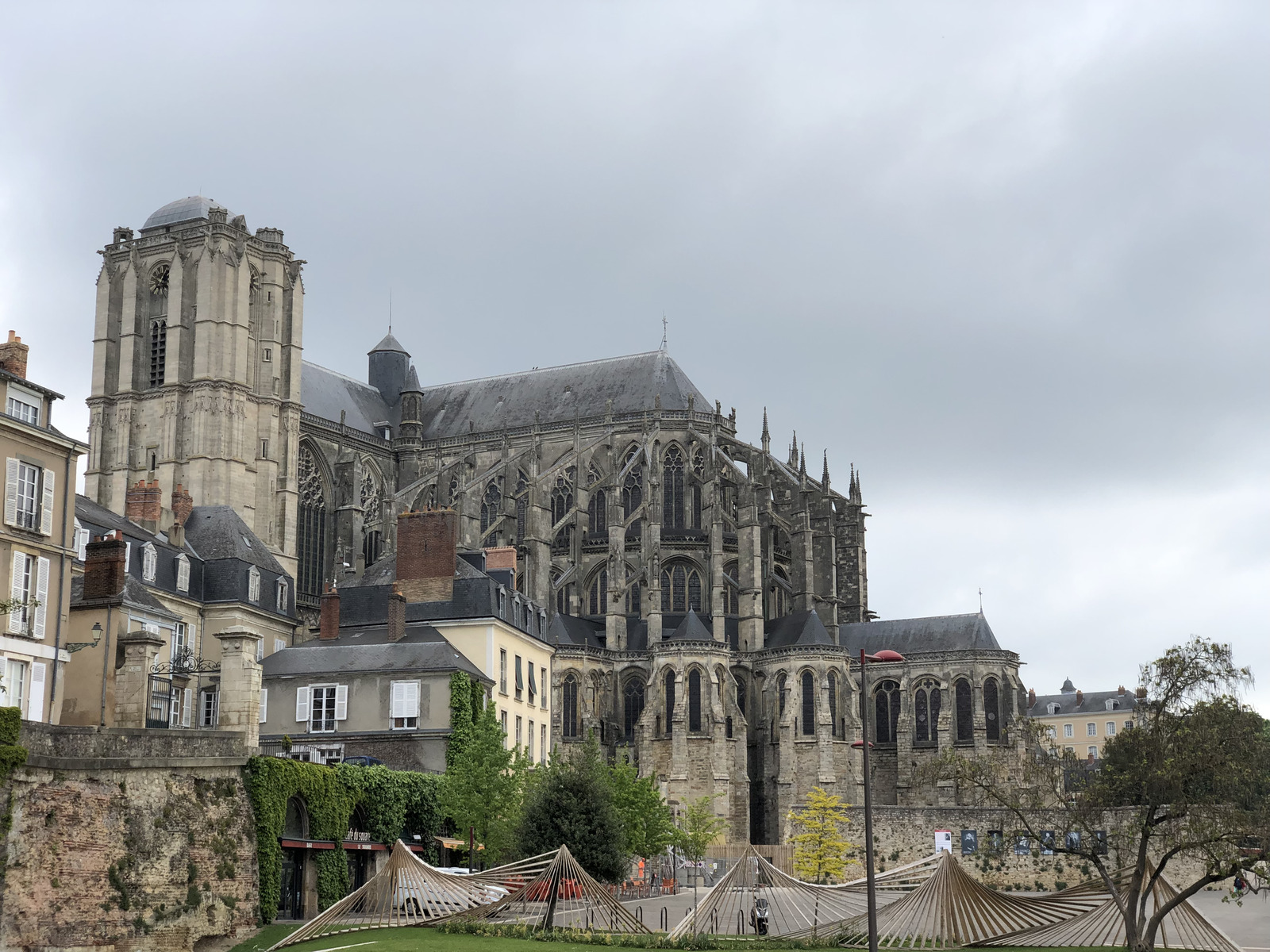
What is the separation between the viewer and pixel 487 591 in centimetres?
4438

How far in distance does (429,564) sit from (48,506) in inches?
714

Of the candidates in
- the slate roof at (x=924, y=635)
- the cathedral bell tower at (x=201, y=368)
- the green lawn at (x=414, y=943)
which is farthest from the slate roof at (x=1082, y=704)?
the green lawn at (x=414, y=943)

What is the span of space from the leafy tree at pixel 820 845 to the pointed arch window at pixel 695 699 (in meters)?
9.25

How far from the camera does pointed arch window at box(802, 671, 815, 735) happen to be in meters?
63.1

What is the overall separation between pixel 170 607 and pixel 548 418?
124ft

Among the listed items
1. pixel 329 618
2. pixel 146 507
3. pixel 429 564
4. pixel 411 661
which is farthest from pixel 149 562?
pixel 429 564

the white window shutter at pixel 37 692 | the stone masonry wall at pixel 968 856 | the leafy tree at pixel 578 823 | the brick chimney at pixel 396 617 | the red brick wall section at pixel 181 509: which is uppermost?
the red brick wall section at pixel 181 509

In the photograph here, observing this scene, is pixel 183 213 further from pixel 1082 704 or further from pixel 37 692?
pixel 1082 704

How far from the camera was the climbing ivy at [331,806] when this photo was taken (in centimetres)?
2823

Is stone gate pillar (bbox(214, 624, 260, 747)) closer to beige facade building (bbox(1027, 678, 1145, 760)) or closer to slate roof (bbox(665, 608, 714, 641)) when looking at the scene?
slate roof (bbox(665, 608, 714, 641))

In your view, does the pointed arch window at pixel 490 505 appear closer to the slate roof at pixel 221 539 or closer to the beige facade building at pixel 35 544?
the slate roof at pixel 221 539

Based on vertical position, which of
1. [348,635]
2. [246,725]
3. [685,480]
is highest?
[685,480]

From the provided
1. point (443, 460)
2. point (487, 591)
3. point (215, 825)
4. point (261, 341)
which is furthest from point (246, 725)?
point (443, 460)

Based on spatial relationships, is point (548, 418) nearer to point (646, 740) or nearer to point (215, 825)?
point (646, 740)
